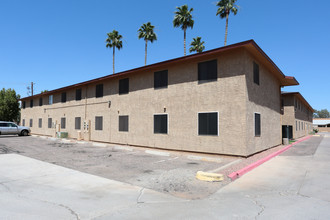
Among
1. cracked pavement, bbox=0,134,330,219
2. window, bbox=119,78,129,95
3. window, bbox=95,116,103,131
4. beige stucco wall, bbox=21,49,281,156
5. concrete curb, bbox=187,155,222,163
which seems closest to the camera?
cracked pavement, bbox=0,134,330,219

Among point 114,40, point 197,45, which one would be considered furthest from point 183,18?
point 114,40

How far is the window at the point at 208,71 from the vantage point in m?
12.6

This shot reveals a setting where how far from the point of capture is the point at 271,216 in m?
4.38

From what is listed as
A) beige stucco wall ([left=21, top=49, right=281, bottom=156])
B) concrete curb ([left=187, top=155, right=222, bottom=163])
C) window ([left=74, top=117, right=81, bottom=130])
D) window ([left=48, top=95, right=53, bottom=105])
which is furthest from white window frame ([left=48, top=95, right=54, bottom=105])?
concrete curb ([left=187, top=155, right=222, bottom=163])

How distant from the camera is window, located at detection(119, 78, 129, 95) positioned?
1805cm

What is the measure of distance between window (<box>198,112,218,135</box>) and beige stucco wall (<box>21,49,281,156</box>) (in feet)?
0.77

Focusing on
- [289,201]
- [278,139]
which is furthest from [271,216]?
[278,139]

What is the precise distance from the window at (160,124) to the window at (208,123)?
2782mm

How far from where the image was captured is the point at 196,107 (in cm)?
1321

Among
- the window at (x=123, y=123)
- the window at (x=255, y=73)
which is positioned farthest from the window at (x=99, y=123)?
the window at (x=255, y=73)

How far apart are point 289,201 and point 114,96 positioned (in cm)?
1618

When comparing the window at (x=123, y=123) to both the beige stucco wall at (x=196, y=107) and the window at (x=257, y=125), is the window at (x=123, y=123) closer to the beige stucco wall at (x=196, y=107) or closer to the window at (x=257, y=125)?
the beige stucco wall at (x=196, y=107)

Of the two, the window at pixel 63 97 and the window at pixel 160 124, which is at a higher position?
the window at pixel 63 97

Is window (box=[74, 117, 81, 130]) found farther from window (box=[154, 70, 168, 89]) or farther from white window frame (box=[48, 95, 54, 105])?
window (box=[154, 70, 168, 89])
